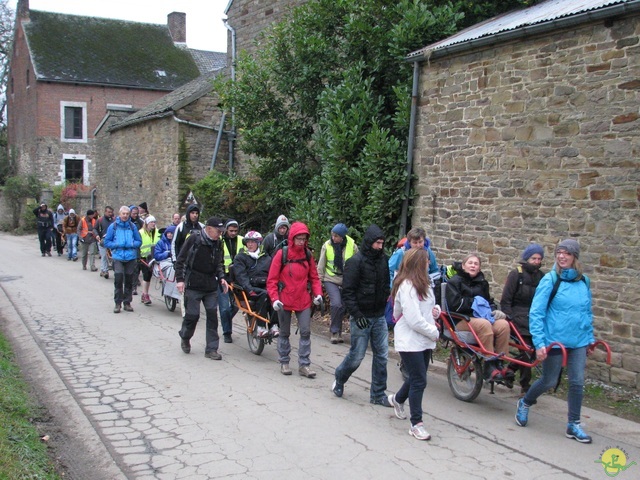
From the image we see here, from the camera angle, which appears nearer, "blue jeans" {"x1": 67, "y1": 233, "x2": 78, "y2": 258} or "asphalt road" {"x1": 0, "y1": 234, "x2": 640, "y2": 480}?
"asphalt road" {"x1": 0, "y1": 234, "x2": 640, "y2": 480}

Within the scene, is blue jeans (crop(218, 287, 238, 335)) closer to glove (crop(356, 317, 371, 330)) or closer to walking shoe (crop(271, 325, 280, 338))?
walking shoe (crop(271, 325, 280, 338))

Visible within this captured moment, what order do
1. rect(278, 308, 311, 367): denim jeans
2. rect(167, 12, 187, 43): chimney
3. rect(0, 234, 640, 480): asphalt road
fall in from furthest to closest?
rect(167, 12, 187, 43): chimney → rect(278, 308, 311, 367): denim jeans → rect(0, 234, 640, 480): asphalt road

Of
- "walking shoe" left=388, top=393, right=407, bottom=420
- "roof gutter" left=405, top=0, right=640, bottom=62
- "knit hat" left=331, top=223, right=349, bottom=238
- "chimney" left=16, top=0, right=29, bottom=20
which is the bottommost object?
"walking shoe" left=388, top=393, right=407, bottom=420

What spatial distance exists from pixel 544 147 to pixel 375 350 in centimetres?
399

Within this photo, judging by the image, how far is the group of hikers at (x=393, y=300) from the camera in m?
5.75

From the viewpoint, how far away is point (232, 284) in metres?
9.41

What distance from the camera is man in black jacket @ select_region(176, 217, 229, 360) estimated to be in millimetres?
8625

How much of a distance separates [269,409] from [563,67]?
585cm

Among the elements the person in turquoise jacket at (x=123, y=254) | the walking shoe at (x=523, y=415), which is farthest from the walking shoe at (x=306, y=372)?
the person in turquoise jacket at (x=123, y=254)

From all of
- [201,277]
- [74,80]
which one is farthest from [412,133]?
[74,80]

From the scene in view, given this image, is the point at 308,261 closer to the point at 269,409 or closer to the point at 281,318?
the point at 281,318

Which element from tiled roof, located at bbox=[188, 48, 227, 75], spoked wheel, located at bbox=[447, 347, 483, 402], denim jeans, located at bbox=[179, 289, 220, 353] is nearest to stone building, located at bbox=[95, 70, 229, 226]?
Answer: denim jeans, located at bbox=[179, 289, 220, 353]

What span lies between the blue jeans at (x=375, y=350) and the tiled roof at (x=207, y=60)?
4020cm

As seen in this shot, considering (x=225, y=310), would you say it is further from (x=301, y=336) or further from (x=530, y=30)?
(x=530, y=30)
